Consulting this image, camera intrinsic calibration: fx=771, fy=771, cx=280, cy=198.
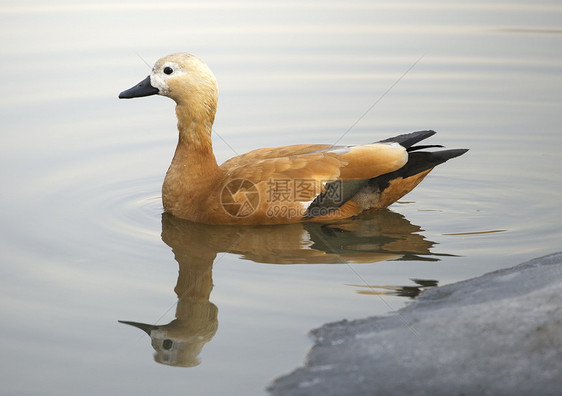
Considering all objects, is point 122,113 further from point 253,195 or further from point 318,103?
point 253,195

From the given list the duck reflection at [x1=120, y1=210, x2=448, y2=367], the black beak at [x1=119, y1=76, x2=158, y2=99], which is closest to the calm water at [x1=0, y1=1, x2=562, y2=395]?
the duck reflection at [x1=120, y1=210, x2=448, y2=367]

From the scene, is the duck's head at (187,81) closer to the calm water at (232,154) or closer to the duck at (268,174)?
the duck at (268,174)

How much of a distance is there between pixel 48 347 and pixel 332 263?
2224 mm

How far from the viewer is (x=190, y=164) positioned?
696 centimetres

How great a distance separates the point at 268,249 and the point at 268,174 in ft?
2.38

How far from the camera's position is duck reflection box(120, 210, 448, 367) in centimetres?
494

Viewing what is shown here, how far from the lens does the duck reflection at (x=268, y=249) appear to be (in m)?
4.94

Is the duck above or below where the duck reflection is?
above

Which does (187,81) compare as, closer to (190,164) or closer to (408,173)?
(190,164)

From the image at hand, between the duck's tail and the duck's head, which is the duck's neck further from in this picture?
the duck's tail

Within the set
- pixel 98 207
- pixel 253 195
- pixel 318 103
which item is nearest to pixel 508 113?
pixel 318 103

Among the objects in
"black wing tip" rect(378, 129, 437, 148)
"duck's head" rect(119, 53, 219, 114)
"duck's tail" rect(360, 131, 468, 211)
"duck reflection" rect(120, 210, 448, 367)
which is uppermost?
"duck's head" rect(119, 53, 219, 114)

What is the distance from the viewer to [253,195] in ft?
21.6

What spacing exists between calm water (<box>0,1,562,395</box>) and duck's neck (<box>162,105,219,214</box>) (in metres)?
0.27
